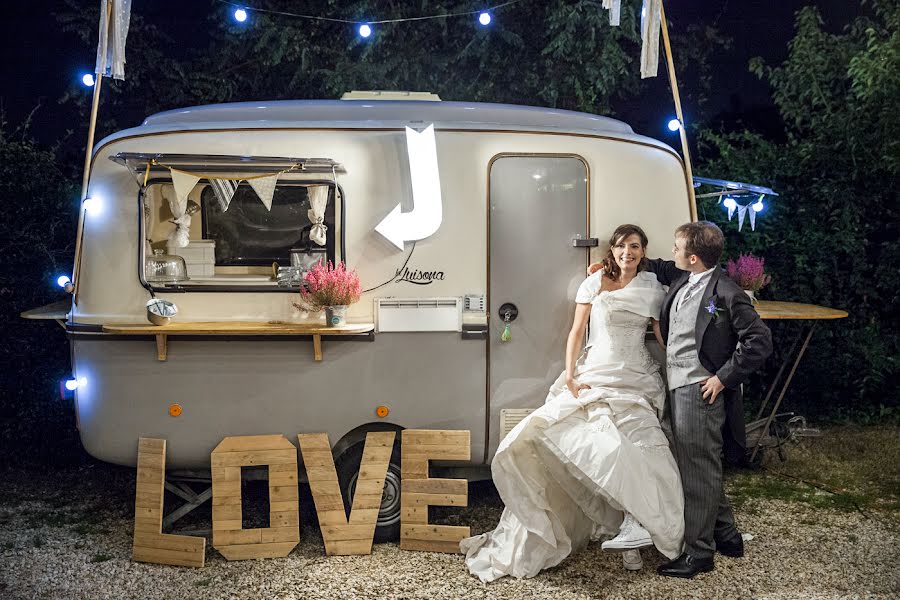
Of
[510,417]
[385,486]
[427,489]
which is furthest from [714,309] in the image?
[385,486]

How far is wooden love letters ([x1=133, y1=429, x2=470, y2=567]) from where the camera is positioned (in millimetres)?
4754

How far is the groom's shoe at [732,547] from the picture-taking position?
483 centimetres

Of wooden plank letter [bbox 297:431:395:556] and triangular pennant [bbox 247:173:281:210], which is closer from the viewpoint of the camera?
triangular pennant [bbox 247:173:281:210]

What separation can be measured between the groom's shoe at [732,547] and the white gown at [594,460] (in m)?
0.48

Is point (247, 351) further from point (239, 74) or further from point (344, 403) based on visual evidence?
point (239, 74)

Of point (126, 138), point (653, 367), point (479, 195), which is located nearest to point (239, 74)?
point (126, 138)

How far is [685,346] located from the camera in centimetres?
460

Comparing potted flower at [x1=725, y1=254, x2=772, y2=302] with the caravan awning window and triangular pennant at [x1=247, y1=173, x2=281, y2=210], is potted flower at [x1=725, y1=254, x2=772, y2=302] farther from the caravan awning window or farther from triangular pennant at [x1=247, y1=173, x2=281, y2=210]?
triangular pennant at [x1=247, y1=173, x2=281, y2=210]

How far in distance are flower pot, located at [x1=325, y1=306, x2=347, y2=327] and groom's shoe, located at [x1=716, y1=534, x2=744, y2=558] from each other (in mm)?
2698

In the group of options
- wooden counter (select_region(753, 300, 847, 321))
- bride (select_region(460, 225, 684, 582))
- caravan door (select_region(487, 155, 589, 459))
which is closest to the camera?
bride (select_region(460, 225, 684, 582))

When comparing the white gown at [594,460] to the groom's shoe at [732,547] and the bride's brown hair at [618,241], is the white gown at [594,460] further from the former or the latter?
the groom's shoe at [732,547]

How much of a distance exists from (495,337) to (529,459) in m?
0.79

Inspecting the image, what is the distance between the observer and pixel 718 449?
460 centimetres

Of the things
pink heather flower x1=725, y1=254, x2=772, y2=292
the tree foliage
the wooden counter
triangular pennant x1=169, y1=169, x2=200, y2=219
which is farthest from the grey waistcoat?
the tree foliage
